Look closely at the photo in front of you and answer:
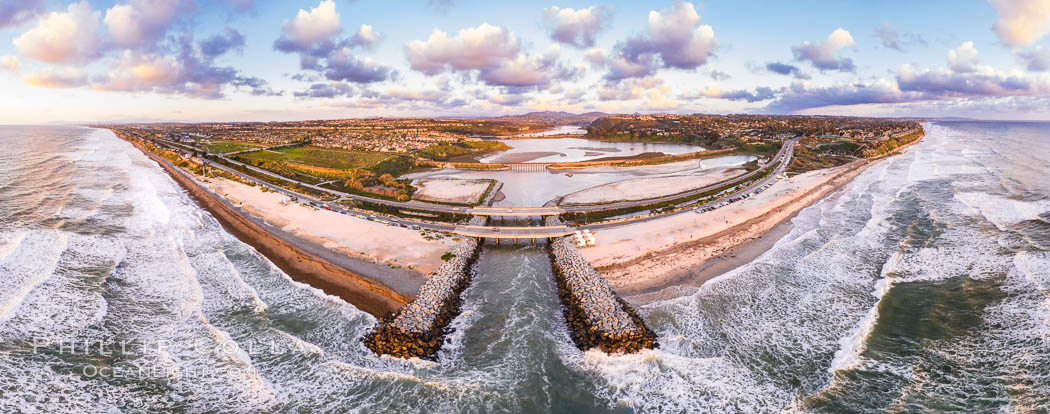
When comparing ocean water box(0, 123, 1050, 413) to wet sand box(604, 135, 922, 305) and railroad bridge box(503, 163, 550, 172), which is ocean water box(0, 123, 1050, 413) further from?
railroad bridge box(503, 163, 550, 172)

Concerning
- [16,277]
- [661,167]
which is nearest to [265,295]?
[16,277]

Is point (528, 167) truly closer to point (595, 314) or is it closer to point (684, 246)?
point (684, 246)

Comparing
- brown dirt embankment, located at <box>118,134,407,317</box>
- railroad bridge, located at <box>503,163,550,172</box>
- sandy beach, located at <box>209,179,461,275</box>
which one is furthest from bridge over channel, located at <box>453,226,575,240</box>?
railroad bridge, located at <box>503,163,550,172</box>

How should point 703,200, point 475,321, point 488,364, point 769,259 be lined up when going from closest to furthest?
point 488,364, point 475,321, point 769,259, point 703,200

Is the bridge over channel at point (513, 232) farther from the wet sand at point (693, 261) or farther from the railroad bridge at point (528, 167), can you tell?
the railroad bridge at point (528, 167)

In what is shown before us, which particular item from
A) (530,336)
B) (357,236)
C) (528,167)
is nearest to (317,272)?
(357,236)

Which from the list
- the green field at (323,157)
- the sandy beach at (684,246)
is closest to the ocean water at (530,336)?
the sandy beach at (684,246)

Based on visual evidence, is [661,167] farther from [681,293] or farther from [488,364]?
[488,364]
